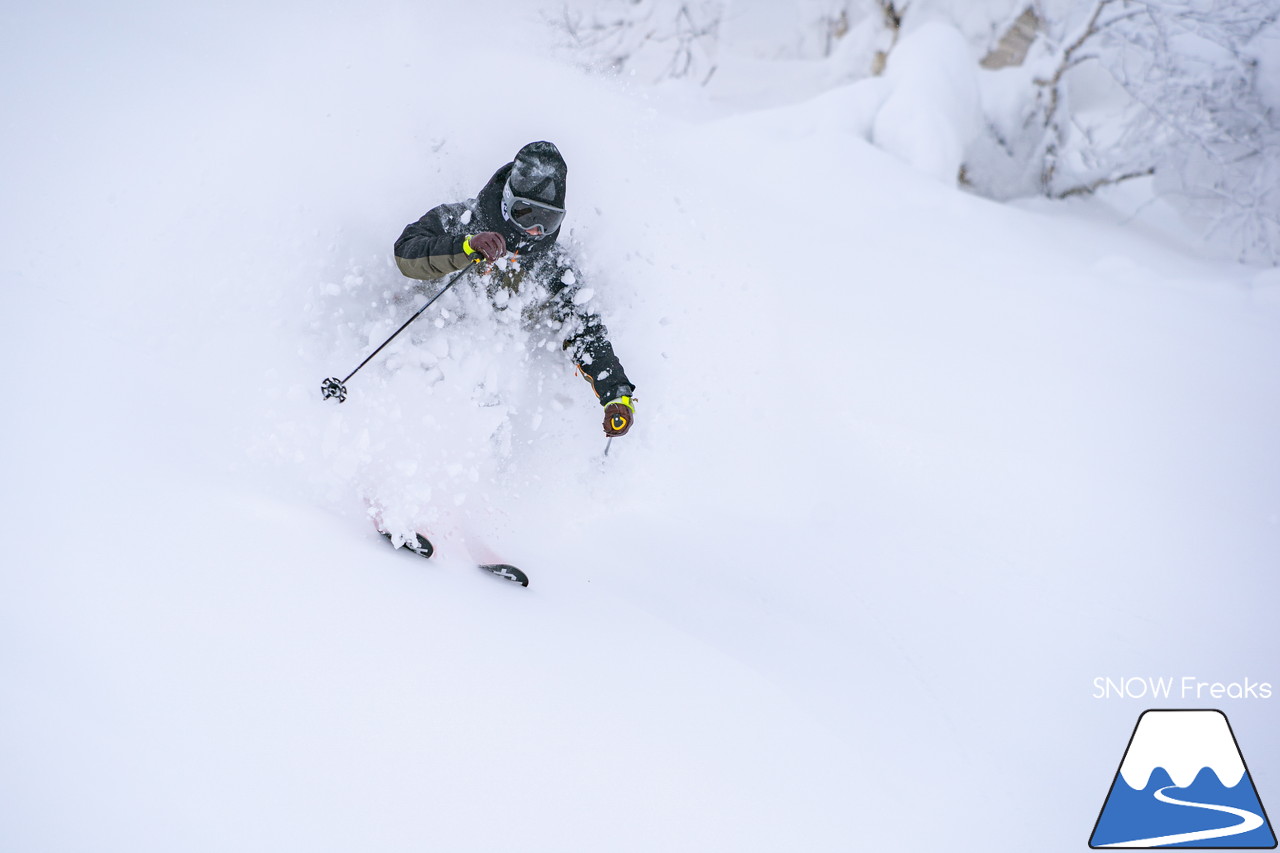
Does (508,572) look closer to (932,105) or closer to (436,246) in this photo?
(436,246)

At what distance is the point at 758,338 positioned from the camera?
11.8ft

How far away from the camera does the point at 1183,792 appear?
294 cm

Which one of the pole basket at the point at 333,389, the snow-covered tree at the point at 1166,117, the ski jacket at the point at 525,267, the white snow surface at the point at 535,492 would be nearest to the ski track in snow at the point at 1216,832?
the white snow surface at the point at 535,492

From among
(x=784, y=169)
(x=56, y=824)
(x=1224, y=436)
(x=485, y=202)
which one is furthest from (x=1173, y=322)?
(x=56, y=824)

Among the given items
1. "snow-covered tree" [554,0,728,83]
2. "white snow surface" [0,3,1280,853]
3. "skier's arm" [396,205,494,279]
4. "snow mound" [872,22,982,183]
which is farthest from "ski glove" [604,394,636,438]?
"snow-covered tree" [554,0,728,83]

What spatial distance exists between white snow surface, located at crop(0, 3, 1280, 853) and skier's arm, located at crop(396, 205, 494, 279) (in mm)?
390

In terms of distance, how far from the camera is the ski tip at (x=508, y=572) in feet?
9.37

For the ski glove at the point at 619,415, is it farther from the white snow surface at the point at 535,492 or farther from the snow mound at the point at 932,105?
the snow mound at the point at 932,105

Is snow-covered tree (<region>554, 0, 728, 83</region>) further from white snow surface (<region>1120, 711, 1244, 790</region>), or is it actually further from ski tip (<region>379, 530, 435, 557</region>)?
white snow surface (<region>1120, 711, 1244, 790</region>)

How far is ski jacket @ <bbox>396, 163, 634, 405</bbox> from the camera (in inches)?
104

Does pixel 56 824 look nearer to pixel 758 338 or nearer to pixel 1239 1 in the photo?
pixel 758 338

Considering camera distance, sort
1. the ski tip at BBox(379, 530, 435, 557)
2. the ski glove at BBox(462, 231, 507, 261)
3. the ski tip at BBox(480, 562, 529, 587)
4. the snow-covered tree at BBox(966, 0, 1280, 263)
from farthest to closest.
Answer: the snow-covered tree at BBox(966, 0, 1280, 263) < the ski tip at BBox(480, 562, 529, 587) < the ski tip at BBox(379, 530, 435, 557) < the ski glove at BBox(462, 231, 507, 261)

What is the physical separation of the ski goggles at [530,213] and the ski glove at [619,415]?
0.85 meters

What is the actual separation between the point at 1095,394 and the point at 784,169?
2817 millimetres
